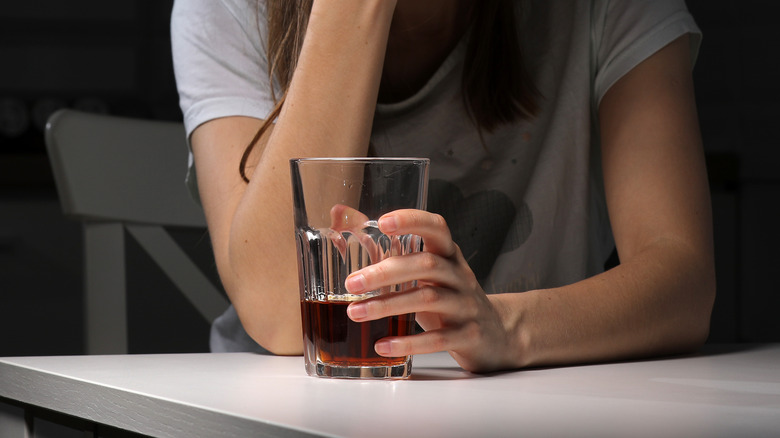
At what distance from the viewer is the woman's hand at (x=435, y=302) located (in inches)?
24.8

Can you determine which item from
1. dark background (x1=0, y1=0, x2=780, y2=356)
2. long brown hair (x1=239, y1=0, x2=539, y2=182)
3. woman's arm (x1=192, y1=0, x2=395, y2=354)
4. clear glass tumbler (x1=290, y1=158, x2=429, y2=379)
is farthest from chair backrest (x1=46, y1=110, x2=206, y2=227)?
dark background (x1=0, y1=0, x2=780, y2=356)

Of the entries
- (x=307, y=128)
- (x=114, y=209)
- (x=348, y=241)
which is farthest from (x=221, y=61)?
(x=348, y=241)

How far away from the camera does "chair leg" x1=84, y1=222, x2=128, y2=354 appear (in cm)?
143

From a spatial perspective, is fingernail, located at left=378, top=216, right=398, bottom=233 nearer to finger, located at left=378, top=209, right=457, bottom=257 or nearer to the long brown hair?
finger, located at left=378, top=209, right=457, bottom=257

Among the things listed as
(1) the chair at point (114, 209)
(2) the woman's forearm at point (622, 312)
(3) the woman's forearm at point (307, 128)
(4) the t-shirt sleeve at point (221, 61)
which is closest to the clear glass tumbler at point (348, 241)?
(2) the woman's forearm at point (622, 312)

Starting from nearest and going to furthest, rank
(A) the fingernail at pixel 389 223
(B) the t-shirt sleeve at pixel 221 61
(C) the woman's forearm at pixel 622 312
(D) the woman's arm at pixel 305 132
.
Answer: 1. (A) the fingernail at pixel 389 223
2. (C) the woman's forearm at pixel 622 312
3. (D) the woman's arm at pixel 305 132
4. (B) the t-shirt sleeve at pixel 221 61

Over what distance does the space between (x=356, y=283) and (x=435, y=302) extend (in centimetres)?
7

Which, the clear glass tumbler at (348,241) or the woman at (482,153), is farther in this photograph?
the woman at (482,153)

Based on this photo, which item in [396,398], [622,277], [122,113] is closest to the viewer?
[396,398]

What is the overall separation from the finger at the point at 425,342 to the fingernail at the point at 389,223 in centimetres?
9

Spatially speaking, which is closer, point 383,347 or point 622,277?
point 383,347

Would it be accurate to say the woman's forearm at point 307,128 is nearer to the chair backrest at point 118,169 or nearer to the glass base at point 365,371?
the glass base at point 365,371

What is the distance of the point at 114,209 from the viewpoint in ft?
4.86

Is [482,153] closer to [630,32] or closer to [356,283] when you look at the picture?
[630,32]
